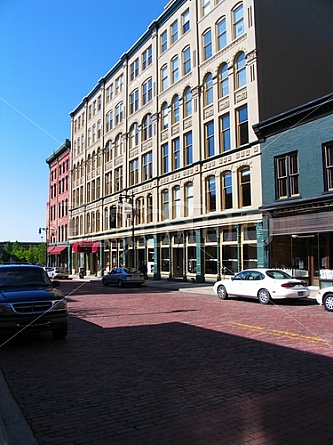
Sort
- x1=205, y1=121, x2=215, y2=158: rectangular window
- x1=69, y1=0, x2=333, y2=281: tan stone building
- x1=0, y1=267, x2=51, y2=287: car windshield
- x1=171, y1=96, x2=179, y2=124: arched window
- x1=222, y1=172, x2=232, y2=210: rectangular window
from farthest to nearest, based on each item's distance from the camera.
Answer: x1=171, y1=96, x2=179, y2=124: arched window, x1=205, y1=121, x2=215, y2=158: rectangular window, x1=222, y1=172, x2=232, y2=210: rectangular window, x1=69, y1=0, x2=333, y2=281: tan stone building, x1=0, y1=267, x2=51, y2=287: car windshield

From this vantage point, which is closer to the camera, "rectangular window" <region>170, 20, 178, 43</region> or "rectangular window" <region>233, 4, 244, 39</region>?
"rectangular window" <region>233, 4, 244, 39</region>

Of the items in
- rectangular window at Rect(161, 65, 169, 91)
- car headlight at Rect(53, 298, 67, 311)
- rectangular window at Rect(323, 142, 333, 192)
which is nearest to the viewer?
car headlight at Rect(53, 298, 67, 311)

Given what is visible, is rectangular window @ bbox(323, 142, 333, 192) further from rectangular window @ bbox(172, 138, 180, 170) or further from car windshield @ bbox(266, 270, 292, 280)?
rectangular window @ bbox(172, 138, 180, 170)

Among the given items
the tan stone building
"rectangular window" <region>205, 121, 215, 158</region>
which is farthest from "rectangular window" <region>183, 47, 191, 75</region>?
"rectangular window" <region>205, 121, 215, 158</region>

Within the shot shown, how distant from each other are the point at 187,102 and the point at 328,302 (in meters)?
21.9

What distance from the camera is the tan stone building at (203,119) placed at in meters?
25.3

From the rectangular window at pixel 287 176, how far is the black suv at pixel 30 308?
52.5ft

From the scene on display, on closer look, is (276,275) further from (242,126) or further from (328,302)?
(242,126)

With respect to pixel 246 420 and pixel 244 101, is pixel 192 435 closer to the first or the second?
pixel 246 420

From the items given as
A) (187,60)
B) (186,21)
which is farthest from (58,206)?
(186,21)

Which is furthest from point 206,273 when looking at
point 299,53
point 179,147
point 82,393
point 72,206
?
point 72,206

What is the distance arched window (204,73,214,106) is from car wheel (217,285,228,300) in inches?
603

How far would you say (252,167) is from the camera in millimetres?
24422

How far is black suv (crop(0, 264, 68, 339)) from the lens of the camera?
8.02m
